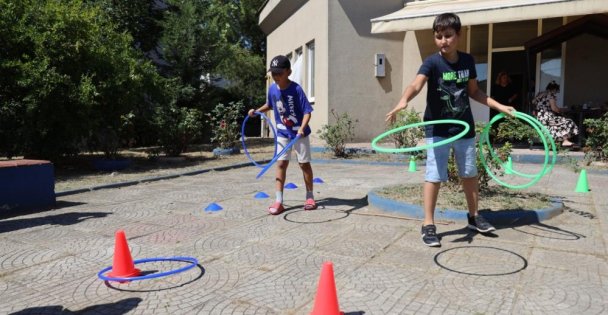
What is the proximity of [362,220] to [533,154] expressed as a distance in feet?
24.0

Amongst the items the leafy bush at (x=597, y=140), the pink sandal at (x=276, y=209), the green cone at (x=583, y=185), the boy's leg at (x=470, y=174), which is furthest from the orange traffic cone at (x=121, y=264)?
the leafy bush at (x=597, y=140)

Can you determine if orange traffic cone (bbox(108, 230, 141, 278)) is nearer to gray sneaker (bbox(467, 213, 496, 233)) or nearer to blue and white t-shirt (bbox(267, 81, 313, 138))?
blue and white t-shirt (bbox(267, 81, 313, 138))

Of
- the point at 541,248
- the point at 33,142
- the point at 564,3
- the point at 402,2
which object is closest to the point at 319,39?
the point at 402,2

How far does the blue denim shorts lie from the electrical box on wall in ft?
32.7

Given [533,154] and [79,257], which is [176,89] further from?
[79,257]

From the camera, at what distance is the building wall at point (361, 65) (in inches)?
555

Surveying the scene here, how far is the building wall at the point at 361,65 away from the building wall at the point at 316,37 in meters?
0.25

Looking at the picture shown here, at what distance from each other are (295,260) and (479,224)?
1.98 m

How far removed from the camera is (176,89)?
15445 millimetres

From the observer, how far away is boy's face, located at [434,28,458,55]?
4.39 meters

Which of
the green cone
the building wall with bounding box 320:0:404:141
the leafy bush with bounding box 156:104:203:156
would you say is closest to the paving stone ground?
the green cone

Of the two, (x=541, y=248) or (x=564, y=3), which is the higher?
(x=564, y=3)

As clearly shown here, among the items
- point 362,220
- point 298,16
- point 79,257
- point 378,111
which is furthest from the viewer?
point 298,16

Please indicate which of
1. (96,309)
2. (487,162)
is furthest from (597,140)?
(96,309)
